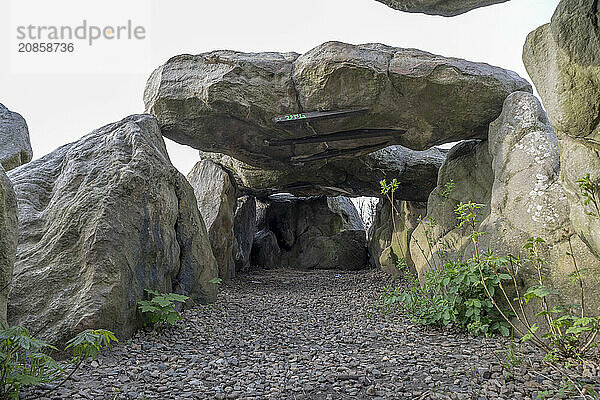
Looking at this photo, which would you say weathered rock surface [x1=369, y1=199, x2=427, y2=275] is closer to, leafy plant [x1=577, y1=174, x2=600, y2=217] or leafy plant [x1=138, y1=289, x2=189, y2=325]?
leafy plant [x1=138, y1=289, x2=189, y2=325]

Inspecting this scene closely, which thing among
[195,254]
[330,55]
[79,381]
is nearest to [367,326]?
[195,254]

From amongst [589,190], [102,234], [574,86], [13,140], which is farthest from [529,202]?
[13,140]

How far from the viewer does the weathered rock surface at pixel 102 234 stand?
3.86 meters

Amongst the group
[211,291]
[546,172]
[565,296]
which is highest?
[546,172]

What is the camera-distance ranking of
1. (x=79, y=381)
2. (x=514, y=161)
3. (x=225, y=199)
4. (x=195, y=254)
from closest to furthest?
(x=79, y=381), (x=514, y=161), (x=195, y=254), (x=225, y=199)

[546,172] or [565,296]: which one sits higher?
[546,172]

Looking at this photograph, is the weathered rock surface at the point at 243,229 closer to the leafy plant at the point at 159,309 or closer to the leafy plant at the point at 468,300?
the leafy plant at the point at 159,309

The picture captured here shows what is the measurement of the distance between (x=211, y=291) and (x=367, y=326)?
2.18 meters

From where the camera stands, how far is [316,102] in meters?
6.53

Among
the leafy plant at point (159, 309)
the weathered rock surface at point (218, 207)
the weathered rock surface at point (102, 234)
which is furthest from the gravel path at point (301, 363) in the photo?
the weathered rock surface at point (218, 207)

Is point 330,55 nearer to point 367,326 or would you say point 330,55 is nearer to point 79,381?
point 367,326

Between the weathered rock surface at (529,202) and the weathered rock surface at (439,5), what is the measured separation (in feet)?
7.49

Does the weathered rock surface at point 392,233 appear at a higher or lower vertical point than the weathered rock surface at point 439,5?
lower

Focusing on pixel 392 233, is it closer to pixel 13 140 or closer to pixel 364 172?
pixel 364 172
